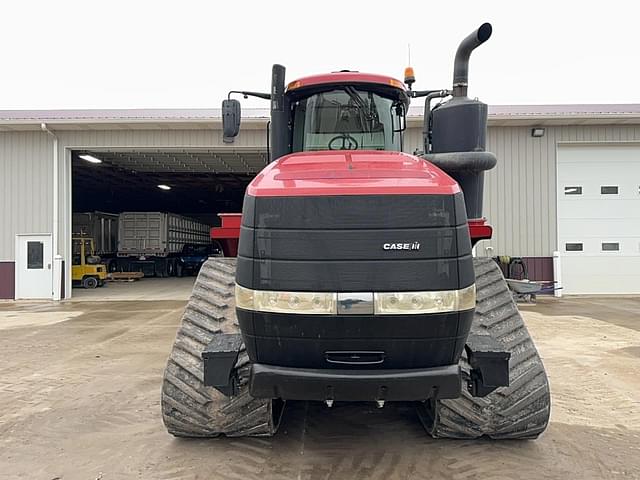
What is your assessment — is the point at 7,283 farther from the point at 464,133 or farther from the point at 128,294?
the point at 464,133

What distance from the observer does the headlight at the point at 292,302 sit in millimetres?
2553

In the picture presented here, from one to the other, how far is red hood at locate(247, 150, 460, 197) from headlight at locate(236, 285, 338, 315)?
54 centimetres

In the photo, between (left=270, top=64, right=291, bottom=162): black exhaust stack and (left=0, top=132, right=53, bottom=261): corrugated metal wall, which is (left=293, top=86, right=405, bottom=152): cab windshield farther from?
(left=0, top=132, right=53, bottom=261): corrugated metal wall

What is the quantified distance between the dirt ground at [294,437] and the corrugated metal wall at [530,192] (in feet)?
25.7

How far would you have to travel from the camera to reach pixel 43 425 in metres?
4.23

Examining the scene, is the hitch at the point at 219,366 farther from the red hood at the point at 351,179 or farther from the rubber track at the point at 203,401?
the red hood at the point at 351,179

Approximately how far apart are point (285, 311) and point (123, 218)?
24.3 m

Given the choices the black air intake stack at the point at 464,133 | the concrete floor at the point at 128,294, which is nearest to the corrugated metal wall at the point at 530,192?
the concrete floor at the point at 128,294

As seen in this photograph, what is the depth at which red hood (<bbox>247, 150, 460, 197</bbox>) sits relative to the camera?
260 cm

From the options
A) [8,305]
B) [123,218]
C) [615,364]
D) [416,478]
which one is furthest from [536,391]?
[123,218]

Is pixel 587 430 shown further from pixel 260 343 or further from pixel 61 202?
pixel 61 202

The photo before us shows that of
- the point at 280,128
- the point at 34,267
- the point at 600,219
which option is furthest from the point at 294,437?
the point at 34,267

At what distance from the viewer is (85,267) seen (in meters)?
20.1

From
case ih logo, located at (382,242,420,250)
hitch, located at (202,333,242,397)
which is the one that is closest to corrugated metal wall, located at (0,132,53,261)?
hitch, located at (202,333,242,397)
